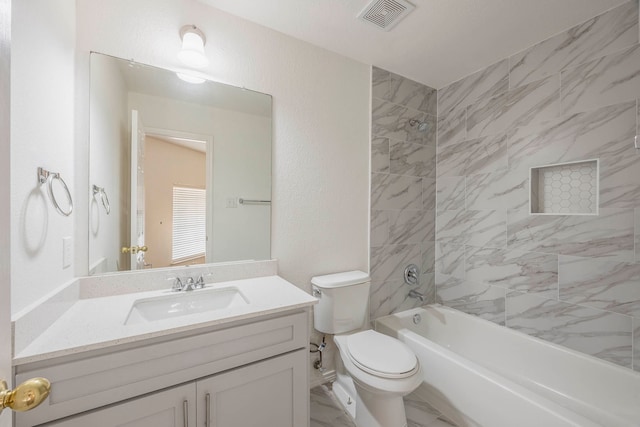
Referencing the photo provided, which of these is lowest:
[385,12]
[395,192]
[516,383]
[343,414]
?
[343,414]

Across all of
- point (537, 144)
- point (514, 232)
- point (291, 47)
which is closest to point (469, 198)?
point (514, 232)

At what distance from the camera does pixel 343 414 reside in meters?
1.62

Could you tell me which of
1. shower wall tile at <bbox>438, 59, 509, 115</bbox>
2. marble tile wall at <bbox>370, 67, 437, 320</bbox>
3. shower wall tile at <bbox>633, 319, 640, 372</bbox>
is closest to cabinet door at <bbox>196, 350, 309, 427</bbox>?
marble tile wall at <bbox>370, 67, 437, 320</bbox>

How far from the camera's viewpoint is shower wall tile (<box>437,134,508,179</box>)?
200 cm

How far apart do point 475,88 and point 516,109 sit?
0.39 m

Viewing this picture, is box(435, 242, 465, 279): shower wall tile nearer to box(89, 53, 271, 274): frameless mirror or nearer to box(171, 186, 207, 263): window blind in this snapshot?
box(89, 53, 271, 274): frameless mirror

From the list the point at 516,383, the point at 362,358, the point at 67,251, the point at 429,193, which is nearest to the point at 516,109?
the point at 429,193

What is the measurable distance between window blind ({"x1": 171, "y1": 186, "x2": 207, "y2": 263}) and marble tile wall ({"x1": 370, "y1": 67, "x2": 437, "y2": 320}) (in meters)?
1.24

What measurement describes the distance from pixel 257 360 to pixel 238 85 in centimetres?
150

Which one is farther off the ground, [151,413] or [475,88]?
[475,88]

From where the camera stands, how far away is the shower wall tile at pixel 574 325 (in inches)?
57.8

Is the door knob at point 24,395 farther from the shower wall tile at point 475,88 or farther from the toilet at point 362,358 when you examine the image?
the shower wall tile at point 475,88

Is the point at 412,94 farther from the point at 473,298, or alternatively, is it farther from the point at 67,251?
the point at 67,251

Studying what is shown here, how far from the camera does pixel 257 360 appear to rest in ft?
3.59
